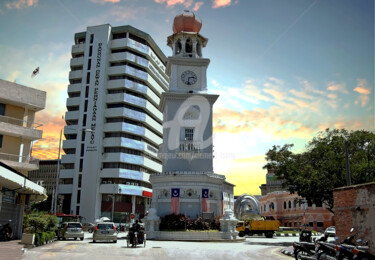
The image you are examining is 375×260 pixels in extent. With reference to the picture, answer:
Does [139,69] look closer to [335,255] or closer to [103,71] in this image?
[103,71]

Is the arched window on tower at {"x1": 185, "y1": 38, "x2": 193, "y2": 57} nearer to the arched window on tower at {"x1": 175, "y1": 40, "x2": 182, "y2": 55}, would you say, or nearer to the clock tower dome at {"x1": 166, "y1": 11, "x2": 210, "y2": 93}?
the clock tower dome at {"x1": 166, "y1": 11, "x2": 210, "y2": 93}

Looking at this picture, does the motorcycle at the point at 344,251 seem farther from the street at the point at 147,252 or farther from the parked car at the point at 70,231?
the parked car at the point at 70,231

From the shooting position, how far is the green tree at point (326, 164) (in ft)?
98.6

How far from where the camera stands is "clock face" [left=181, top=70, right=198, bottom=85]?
45.2 metres

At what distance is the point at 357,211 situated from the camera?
1636 cm

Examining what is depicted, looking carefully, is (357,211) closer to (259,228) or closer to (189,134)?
(189,134)

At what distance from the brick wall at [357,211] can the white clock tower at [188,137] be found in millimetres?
19574

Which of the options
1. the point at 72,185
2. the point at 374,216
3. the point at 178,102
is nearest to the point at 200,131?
the point at 178,102

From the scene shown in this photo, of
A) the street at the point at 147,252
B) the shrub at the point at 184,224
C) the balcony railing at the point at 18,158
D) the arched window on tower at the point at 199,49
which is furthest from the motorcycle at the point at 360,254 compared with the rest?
the arched window on tower at the point at 199,49

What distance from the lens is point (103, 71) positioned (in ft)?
252

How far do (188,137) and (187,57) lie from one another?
10180 millimetres

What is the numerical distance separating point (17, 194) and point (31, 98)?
9673 mm

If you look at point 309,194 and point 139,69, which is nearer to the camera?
point 309,194

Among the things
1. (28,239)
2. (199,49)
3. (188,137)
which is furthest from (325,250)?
(199,49)
